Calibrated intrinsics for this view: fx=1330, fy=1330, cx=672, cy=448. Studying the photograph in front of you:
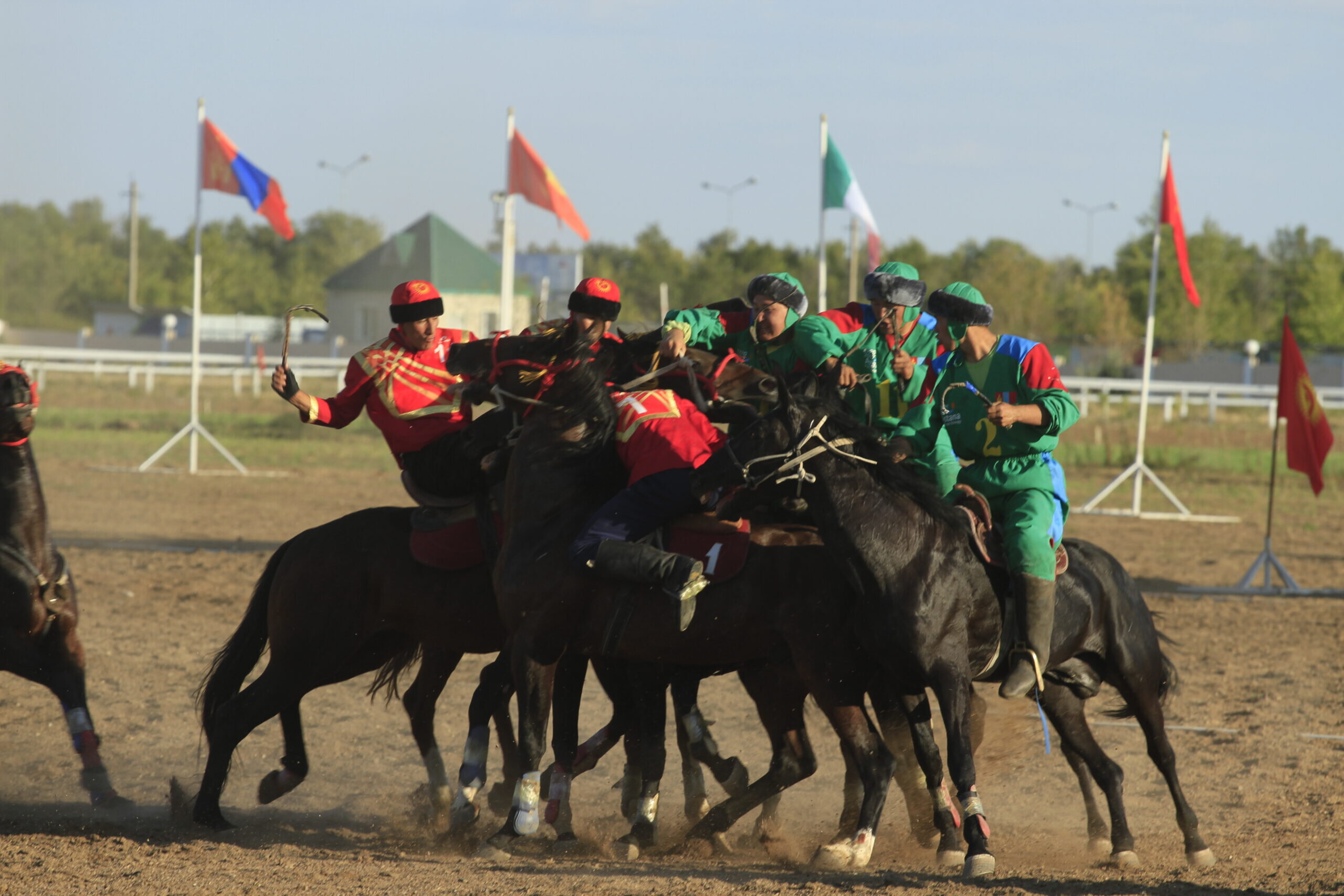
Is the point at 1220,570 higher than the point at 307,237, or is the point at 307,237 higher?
the point at 307,237

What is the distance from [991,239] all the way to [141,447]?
5631 cm

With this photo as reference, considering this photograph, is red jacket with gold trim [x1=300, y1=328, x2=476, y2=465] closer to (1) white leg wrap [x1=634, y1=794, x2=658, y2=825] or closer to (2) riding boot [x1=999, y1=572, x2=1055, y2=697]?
(1) white leg wrap [x1=634, y1=794, x2=658, y2=825]

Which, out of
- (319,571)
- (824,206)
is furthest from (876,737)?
(824,206)

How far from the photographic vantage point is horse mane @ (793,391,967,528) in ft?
16.3

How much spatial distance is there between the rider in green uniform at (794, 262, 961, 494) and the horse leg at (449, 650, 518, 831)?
5.95 ft

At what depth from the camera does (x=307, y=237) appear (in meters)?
84.2

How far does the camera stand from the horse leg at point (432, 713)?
19.6 feet

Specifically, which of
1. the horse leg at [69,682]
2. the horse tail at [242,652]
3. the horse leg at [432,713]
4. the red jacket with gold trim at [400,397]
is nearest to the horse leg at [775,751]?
the horse leg at [432,713]

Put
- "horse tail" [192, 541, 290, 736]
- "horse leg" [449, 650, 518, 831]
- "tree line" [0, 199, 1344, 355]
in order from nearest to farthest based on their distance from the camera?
"horse leg" [449, 650, 518, 831]
"horse tail" [192, 541, 290, 736]
"tree line" [0, 199, 1344, 355]

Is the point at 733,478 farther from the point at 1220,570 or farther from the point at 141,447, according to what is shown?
the point at 141,447

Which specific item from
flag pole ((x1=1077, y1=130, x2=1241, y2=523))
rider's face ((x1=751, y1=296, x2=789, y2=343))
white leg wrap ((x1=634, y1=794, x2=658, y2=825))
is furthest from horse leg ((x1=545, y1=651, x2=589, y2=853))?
flag pole ((x1=1077, y1=130, x2=1241, y2=523))

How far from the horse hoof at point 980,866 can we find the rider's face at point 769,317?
7.75ft

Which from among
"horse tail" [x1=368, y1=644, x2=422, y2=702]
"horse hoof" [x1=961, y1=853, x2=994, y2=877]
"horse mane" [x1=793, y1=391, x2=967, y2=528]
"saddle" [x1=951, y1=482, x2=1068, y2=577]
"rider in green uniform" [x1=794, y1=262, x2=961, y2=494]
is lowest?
"horse hoof" [x1=961, y1=853, x2=994, y2=877]

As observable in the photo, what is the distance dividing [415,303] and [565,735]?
6.42 feet
